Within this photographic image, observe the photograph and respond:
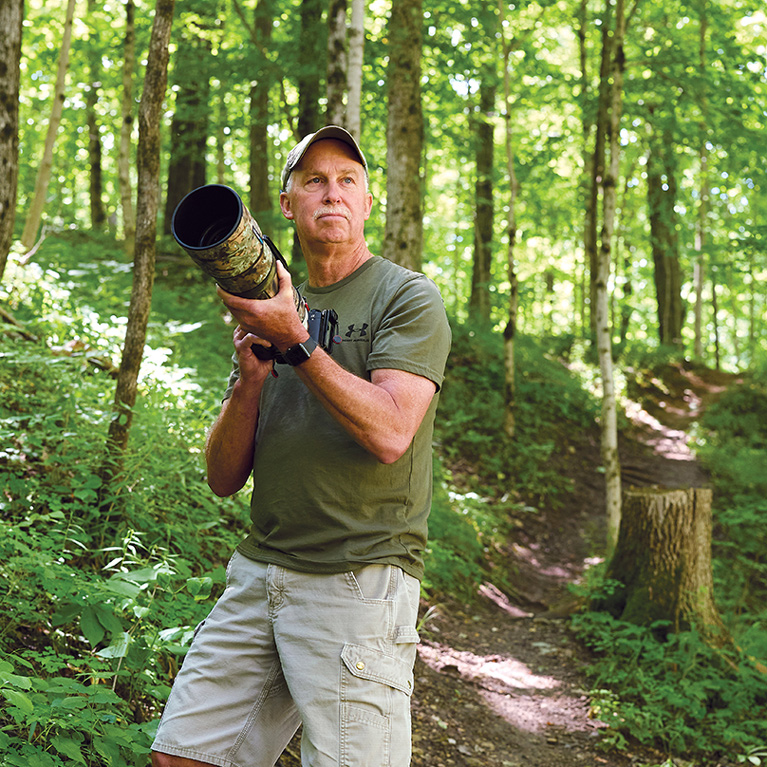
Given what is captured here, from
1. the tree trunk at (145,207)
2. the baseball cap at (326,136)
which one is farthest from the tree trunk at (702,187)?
the baseball cap at (326,136)

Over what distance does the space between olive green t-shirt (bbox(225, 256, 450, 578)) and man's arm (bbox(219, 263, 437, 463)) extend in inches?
3.2

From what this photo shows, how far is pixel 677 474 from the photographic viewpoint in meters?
12.5

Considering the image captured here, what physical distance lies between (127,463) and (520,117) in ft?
62.9

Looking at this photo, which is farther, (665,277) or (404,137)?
(665,277)

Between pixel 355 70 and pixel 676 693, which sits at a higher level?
pixel 355 70

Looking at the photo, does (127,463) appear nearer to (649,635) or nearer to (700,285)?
(649,635)

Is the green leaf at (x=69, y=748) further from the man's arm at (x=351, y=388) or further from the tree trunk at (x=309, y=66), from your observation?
the tree trunk at (x=309, y=66)

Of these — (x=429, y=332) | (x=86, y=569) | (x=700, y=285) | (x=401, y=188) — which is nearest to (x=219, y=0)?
(x=401, y=188)

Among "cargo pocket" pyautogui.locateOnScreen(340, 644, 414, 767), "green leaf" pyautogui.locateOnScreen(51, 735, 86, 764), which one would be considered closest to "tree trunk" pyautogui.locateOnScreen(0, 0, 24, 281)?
"green leaf" pyautogui.locateOnScreen(51, 735, 86, 764)

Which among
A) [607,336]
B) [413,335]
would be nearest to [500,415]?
[607,336]

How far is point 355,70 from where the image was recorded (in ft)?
21.9

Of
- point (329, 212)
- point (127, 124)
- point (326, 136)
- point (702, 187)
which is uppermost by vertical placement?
point (702, 187)

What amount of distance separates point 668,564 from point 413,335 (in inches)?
192

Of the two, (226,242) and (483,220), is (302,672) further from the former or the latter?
(483,220)
